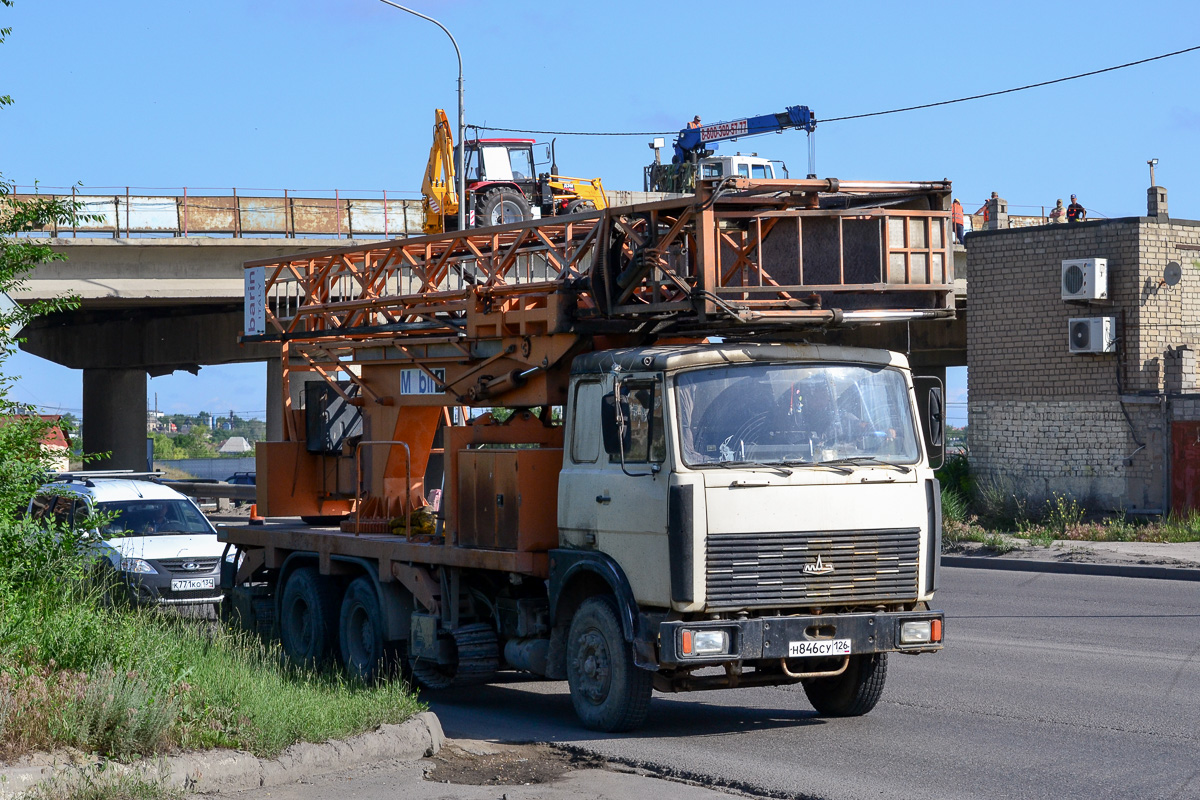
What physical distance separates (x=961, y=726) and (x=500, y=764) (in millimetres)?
3149

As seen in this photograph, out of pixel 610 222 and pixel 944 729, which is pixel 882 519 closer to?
pixel 944 729

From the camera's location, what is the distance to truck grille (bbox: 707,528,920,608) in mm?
8055

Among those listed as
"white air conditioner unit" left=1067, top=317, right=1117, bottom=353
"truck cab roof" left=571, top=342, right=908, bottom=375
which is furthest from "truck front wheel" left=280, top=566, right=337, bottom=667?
"white air conditioner unit" left=1067, top=317, right=1117, bottom=353

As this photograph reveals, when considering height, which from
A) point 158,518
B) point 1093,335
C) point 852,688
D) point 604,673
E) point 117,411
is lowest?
point 852,688

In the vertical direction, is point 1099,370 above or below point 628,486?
above

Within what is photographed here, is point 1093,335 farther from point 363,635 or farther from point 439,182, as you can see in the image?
point 363,635

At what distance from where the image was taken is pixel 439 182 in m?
27.7

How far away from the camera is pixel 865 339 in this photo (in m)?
35.1

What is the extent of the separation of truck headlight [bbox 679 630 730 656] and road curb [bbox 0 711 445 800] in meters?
1.64

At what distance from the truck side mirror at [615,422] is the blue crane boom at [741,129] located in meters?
31.0

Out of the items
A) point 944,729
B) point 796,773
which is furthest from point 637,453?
point 944,729

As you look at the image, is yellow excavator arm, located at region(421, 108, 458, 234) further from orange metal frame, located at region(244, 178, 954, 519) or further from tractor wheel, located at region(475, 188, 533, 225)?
orange metal frame, located at region(244, 178, 954, 519)

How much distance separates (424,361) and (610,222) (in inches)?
112

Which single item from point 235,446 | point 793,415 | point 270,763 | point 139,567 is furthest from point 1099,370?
point 235,446
